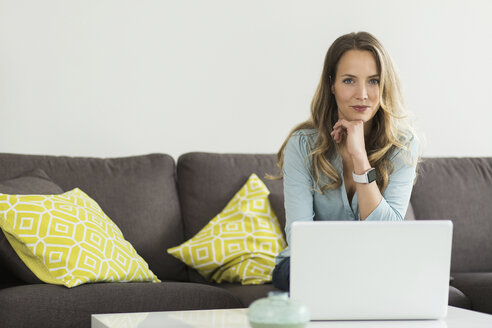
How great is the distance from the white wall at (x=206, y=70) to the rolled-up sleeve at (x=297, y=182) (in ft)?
3.35

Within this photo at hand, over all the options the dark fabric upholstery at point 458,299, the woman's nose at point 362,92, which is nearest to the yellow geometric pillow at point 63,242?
the woman's nose at point 362,92

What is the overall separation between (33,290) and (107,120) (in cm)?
120

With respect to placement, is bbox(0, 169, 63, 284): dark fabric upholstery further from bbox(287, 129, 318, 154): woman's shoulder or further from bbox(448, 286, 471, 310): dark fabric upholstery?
bbox(448, 286, 471, 310): dark fabric upholstery

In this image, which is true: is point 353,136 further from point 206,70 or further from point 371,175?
point 206,70

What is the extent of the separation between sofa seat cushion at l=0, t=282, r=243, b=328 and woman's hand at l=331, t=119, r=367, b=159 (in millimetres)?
628

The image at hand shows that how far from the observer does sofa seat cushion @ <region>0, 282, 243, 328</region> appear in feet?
7.01

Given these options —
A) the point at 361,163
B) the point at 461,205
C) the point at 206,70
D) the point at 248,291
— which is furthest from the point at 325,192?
the point at 206,70

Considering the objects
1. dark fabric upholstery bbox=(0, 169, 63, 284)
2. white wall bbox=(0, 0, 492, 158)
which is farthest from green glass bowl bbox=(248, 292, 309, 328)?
white wall bbox=(0, 0, 492, 158)

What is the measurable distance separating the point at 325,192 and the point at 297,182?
0.33ft

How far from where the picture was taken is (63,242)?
2.40 m

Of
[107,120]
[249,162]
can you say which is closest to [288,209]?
[249,162]

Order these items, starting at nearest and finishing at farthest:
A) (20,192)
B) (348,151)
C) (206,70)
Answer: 1. (348,151)
2. (20,192)
3. (206,70)

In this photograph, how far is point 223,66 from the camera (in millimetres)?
3412

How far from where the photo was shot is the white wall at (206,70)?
3.17 metres
